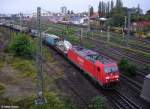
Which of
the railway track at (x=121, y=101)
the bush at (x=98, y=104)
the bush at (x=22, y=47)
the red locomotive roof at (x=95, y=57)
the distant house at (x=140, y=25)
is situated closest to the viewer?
the bush at (x=98, y=104)

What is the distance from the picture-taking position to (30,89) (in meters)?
28.9

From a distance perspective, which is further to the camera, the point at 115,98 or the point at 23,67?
the point at 23,67

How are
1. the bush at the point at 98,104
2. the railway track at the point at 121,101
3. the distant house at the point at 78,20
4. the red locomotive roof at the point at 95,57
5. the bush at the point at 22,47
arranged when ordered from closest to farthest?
the bush at the point at 98,104 → the railway track at the point at 121,101 → the red locomotive roof at the point at 95,57 → the bush at the point at 22,47 → the distant house at the point at 78,20

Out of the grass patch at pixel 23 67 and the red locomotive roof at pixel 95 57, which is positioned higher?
the red locomotive roof at pixel 95 57

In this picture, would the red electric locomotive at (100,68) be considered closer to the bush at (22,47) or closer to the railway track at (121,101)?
the railway track at (121,101)

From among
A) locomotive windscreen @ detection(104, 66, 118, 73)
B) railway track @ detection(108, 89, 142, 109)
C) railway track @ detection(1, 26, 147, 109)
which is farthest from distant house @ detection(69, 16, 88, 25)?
railway track @ detection(108, 89, 142, 109)

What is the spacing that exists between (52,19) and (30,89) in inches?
4998

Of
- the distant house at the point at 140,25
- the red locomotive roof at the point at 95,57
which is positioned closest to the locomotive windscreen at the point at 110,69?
the red locomotive roof at the point at 95,57

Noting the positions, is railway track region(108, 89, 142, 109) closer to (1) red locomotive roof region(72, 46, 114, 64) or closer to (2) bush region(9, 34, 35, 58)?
(1) red locomotive roof region(72, 46, 114, 64)

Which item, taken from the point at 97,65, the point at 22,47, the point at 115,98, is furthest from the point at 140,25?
the point at 115,98

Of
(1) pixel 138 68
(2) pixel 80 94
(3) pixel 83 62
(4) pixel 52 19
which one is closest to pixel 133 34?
(1) pixel 138 68

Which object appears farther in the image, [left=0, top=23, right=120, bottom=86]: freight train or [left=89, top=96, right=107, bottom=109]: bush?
[left=0, top=23, right=120, bottom=86]: freight train

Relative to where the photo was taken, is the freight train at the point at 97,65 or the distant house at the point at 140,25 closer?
the freight train at the point at 97,65

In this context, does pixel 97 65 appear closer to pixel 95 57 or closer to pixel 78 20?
pixel 95 57
